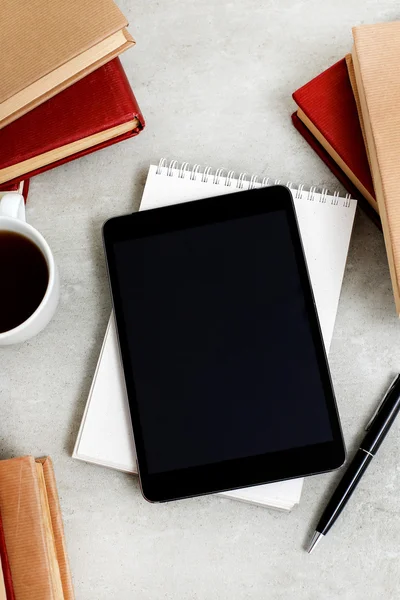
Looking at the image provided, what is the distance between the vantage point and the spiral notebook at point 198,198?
0.59 meters

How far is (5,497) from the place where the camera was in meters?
0.54

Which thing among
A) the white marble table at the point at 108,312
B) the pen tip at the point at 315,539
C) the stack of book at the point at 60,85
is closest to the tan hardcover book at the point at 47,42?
the stack of book at the point at 60,85

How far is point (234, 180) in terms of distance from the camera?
2.06 feet

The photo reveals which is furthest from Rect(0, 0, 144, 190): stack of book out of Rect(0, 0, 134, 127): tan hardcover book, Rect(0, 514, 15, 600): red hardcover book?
Rect(0, 514, 15, 600): red hardcover book

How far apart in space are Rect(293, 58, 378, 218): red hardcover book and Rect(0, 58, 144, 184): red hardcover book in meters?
0.17

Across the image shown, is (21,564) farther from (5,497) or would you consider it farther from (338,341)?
(338,341)

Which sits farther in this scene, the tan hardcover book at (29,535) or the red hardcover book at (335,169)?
the red hardcover book at (335,169)

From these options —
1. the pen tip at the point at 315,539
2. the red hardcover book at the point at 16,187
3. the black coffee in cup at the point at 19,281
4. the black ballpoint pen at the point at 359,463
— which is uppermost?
the red hardcover book at the point at 16,187

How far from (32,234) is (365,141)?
333 millimetres

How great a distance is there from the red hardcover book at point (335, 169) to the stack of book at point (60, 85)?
17 centimetres

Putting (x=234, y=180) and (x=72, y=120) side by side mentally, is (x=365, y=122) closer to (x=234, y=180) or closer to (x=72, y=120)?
(x=234, y=180)

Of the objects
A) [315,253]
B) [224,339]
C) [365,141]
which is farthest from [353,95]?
[224,339]

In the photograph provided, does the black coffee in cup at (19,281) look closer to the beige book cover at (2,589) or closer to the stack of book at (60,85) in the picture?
the stack of book at (60,85)

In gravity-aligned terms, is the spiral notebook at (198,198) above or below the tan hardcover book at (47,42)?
below
